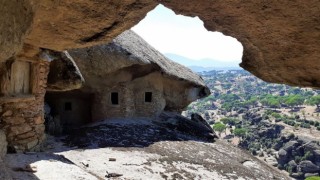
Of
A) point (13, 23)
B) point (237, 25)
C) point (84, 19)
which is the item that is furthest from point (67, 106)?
point (13, 23)

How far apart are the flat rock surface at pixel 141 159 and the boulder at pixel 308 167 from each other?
128 feet

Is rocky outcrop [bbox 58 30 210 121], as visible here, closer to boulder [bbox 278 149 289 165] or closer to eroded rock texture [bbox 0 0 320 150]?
eroded rock texture [bbox 0 0 320 150]

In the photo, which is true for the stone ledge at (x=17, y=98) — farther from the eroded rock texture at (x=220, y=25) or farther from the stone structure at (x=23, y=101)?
the eroded rock texture at (x=220, y=25)

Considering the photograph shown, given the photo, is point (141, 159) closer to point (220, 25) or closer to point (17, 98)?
point (17, 98)

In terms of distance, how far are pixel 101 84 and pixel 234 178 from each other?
847 centimetres

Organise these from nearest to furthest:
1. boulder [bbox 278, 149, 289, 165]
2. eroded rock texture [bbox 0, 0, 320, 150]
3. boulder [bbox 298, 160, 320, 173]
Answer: eroded rock texture [bbox 0, 0, 320, 150] < boulder [bbox 298, 160, 320, 173] < boulder [bbox 278, 149, 289, 165]

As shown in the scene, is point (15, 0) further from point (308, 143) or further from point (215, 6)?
point (308, 143)

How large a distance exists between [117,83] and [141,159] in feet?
22.1

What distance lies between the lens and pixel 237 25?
16.9 feet

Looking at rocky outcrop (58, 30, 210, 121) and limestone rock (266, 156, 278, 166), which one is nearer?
rocky outcrop (58, 30, 210, 121)

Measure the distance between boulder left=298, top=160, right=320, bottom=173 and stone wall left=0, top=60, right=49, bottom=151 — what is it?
48577 millimetres

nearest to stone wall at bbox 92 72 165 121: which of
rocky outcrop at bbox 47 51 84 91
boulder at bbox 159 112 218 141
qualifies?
boulder at bbox 159 112 218 141

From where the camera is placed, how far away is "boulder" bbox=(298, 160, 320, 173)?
53244 millimetres

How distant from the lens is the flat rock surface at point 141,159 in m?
9.34
